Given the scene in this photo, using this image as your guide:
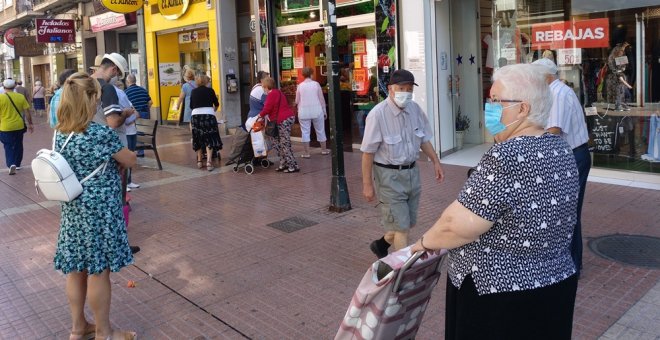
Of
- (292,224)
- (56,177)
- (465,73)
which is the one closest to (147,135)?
(292,224)

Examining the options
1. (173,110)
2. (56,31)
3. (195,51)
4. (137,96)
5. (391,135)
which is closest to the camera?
(391,135)

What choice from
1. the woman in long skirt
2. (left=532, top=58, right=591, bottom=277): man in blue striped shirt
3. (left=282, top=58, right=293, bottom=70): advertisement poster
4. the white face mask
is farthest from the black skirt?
(left=532, top=58, right=591, bottom=277): man in blue striped shirt

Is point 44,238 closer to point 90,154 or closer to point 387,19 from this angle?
point 90,154

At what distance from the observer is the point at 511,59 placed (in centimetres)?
1040

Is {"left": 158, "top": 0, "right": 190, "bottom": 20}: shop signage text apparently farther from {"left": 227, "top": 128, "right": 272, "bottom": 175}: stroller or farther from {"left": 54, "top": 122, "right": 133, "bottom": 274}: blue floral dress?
{"left": 54, "top": 122, "right": 133, "bottom": 274}: blue floral dress

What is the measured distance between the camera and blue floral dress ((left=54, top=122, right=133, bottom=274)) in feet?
12.5

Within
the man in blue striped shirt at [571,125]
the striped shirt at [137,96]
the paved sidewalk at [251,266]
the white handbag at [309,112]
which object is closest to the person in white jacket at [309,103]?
the white handbag at [309,112]

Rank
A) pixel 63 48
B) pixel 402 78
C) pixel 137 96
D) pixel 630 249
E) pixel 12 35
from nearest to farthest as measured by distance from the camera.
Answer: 1. pixel 402 78
2. pixel 630 249
3. pixel 137 96
4. pixel 63 48
5. pixel 12 35

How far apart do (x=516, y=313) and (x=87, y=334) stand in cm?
308

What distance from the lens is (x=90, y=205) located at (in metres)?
3.84

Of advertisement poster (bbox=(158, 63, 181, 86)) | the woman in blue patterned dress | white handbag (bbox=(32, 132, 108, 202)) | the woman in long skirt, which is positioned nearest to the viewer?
white handbag (bbox=(32, 132, 108, 202))

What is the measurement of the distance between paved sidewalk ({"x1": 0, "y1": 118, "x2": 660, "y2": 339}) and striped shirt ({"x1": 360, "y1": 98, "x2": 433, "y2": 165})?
1.11 m

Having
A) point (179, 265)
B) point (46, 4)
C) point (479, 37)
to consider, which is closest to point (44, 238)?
point (179, 265)

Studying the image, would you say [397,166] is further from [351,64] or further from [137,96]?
[137,96]
